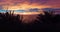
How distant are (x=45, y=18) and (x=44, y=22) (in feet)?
1.53

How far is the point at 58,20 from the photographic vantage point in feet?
40.2

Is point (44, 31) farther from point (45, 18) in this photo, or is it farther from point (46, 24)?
point (45, 18)

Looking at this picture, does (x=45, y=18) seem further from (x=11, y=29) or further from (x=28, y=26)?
(x=11, y=29)

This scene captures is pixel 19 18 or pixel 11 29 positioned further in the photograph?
pixel 19 18

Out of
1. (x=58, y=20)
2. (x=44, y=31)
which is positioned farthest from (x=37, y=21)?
(x=44, y=31)

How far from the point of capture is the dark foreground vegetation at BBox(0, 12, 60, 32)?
10.1 meters

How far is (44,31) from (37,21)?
2030 millimetres

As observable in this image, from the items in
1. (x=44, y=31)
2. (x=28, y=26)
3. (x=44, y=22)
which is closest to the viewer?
(x=44, y=31)

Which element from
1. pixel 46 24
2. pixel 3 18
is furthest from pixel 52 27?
pixel 3 18

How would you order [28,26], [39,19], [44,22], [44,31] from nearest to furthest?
[44,31], [28,26], [44,22], [39,19]

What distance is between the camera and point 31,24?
36.2 feet

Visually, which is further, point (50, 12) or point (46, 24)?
point (50, 12)

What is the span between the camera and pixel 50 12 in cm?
1252

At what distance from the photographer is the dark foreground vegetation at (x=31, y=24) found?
33.2ft
